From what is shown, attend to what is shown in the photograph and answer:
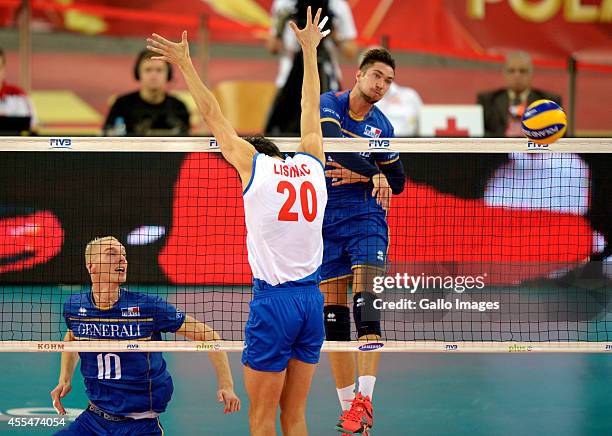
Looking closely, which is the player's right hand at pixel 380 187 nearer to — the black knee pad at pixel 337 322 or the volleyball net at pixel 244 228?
the black knee pad at pixel 337 322

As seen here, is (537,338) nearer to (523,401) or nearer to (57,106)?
(523,401)

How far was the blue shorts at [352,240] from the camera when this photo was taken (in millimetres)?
8164

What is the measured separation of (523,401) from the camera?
8.93 meters

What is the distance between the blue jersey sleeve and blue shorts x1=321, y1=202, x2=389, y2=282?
1572 millimetres

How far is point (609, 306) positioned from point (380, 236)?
156 inches

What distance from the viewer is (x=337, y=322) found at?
825 centimetres

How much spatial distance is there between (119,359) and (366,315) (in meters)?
2.02

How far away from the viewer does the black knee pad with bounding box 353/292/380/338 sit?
26.0 feet

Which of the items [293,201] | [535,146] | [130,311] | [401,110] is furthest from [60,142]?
[401,110]

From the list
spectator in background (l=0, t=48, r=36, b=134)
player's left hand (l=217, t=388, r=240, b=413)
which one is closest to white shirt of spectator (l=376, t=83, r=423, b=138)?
spectator in background (l=0, t=48, r=36, b=134)

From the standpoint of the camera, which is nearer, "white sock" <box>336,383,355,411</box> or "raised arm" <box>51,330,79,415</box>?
"raised arm" <box>51,330,79,415</box>

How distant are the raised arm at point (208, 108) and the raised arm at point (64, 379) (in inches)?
80.4

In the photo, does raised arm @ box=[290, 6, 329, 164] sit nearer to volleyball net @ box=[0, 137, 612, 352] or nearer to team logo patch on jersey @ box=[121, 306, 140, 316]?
team logo patch on jersey @ box=[121, 306, 140, 316]

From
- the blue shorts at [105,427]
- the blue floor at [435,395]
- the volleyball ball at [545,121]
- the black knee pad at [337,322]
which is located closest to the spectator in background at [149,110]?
the blue floor at [435,395]
